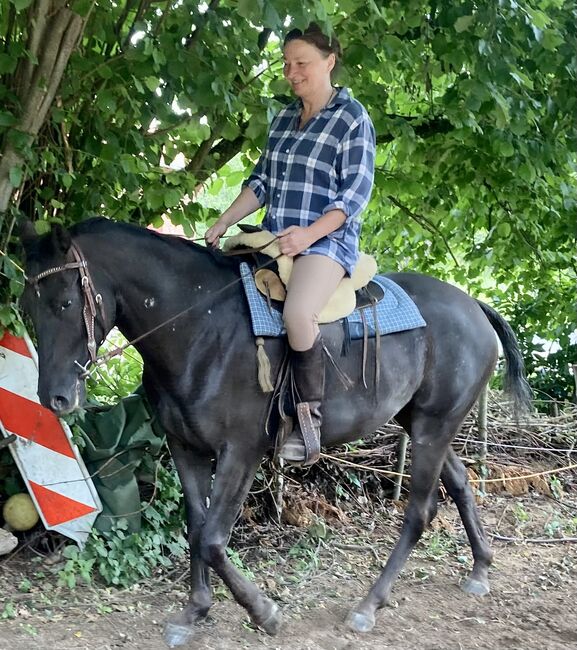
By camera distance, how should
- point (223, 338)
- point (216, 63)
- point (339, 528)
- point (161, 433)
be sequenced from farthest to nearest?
point (339, 528) < point (161, 433) < point (216, 63) < point (223, 338)

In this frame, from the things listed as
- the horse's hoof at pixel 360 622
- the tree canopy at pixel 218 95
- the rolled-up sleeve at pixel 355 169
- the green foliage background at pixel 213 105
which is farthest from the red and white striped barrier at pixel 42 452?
the rolled-up sleeve at pixel 355 169

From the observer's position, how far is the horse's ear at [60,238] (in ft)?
10.8

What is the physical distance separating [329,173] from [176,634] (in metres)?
2.39

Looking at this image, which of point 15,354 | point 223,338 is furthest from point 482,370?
point 15,354

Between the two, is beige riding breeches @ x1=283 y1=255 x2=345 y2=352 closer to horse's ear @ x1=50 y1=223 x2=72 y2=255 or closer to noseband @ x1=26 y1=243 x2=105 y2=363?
noseband @ x1=26 y1=243 x2=105 y2=363

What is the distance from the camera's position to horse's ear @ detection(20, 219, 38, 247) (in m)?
3.43

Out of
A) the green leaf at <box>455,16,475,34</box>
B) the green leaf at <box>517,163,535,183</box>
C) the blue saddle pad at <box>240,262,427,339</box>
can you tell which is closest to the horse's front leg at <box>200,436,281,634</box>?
the blue saddle pad at <box>240,262,427,339</box>

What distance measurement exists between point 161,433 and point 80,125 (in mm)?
1947

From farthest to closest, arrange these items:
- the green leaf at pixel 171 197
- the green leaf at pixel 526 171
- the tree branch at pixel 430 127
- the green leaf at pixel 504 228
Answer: the green leaf at pixel 504 228, the tree branch at pixel 430 127, the green leaf at pixel 526 171, the green leaf at pixel 171 197

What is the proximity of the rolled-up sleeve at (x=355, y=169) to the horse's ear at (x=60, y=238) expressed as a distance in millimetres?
1212

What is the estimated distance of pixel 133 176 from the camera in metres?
4.55

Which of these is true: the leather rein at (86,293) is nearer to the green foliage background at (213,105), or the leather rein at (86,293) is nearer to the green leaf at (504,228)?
the green foliage background at (213,105)

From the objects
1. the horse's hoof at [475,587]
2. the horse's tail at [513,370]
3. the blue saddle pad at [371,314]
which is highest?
the blue saddle pad at [371,314]

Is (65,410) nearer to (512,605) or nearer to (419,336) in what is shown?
A: (419,336)
